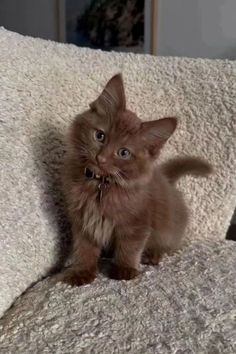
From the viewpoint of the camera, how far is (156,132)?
106 cm

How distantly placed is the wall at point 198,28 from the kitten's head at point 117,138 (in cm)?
132

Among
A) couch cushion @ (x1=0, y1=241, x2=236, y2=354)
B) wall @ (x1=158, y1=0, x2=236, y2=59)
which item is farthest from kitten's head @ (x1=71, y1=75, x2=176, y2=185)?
wall @ (x1=158, y1=0, x2=236, y2=59)

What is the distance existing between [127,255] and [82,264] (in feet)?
0.33

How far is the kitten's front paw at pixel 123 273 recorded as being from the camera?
3.57ft

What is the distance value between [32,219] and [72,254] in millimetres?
158

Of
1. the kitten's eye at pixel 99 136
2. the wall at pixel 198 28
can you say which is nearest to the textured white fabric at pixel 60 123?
the kitten's eye at pixel 99 136

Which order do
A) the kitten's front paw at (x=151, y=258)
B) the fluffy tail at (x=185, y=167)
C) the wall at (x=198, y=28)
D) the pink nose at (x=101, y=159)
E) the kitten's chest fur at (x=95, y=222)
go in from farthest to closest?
the wall at (x=198, y=28) → the fluffy tail at (x=185, y=167) → the kitten's front paw at (x=151, y=258) → the kitten's chest fur at (x=95, y=222) → the pink nose at (x=101, y=159)

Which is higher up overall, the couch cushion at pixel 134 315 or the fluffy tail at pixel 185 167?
the fluffy tail at pixel 185 167

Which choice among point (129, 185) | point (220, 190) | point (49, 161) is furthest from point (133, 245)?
point (220, 190)

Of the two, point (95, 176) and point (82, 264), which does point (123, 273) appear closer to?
point (82, 264)

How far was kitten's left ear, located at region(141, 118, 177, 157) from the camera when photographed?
1039 mm

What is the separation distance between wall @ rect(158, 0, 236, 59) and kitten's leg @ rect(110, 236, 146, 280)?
53.8 inches

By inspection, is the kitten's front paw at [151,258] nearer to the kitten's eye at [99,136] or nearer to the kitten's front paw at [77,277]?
the kitten's front paw at [77,277]

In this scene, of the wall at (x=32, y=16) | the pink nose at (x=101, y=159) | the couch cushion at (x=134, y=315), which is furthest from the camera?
the wall at (x=32, y=16)
